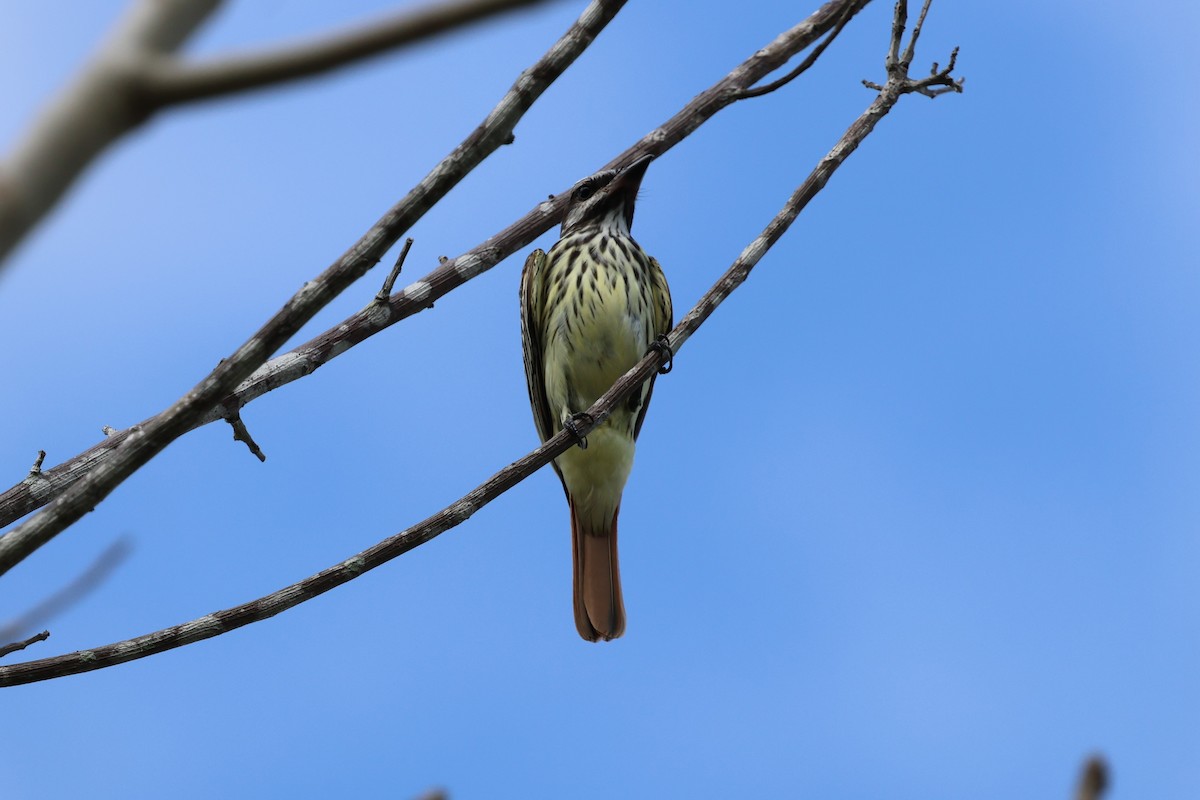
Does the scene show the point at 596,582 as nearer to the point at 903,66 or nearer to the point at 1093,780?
the point at 903,66

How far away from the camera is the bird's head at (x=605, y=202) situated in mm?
6473

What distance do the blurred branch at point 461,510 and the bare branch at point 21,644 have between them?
4cm

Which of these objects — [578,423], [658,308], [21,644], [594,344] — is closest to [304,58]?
[21,644]

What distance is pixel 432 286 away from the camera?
4.58 metres

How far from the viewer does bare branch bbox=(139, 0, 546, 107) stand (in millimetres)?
982

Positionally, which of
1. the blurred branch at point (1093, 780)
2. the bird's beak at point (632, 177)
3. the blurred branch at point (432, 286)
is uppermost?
the bird's beak at point (632, 177)

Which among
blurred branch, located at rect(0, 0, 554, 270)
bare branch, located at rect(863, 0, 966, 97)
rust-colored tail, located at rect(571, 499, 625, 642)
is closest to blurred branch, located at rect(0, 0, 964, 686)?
bare branch, located at rect(863, 0, 966, 97)

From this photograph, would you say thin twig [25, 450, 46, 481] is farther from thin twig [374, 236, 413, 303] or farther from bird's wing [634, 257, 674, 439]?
bird's wing [634, 257, 674, 439]

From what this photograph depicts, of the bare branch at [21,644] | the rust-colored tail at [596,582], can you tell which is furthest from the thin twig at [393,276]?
the rust-colored tail at [596,582]

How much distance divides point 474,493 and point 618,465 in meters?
2.61

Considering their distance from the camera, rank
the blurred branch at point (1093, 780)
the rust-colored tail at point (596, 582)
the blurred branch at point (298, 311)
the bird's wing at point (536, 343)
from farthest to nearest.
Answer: the bird's wing at point (536, 343), the rust-colored tail at point (596, 582), the blurred branch at point (298, 311), the blurred branch at point (1093, 780)

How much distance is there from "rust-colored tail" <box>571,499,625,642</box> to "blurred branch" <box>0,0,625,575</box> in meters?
3.68

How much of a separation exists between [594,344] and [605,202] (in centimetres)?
87

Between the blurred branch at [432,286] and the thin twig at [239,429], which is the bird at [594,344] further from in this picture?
the thin twig at [239,429]
